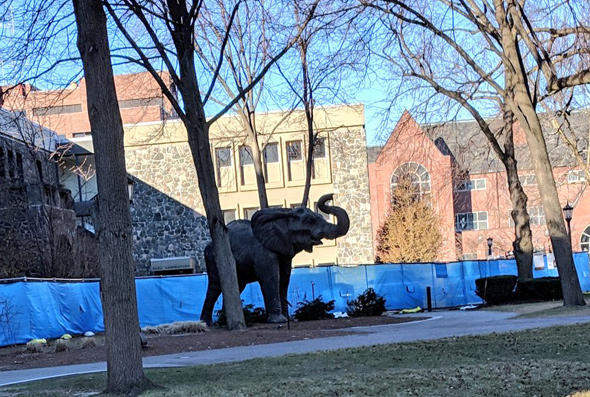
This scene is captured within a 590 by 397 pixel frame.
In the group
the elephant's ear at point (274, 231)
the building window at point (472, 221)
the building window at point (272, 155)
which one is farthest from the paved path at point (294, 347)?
the building window at point (472, 221)

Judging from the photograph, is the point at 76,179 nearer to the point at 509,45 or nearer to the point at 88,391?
the point at 509,45

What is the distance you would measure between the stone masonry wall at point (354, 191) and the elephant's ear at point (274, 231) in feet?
74.0

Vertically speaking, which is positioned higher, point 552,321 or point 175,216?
point 175,216

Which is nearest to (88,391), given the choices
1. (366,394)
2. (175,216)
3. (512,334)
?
(366,394)

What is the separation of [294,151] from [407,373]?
35.2 metres

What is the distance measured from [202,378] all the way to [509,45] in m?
13.1

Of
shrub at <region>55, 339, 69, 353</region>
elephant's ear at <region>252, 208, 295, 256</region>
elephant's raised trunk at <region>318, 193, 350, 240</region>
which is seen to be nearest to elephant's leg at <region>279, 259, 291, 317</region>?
elephant's ear at <region>252, 208, 295, 256</region>

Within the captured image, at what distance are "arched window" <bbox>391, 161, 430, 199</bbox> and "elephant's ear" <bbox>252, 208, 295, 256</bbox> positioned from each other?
3503cm

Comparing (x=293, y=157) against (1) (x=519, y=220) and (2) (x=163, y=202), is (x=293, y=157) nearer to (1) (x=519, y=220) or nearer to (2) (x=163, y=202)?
(2) (x=163, y=202)

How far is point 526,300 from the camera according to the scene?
2822 centimetres

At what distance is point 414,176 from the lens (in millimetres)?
58062

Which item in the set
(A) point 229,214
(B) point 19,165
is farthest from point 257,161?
(A) point 229,214

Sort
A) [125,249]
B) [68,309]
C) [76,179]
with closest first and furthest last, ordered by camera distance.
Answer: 1. [125,249]
2. [68,309]
3. [76,179]

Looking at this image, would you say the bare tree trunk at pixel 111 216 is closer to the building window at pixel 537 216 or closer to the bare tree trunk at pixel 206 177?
the bare tree trunk at pixel 206 177
